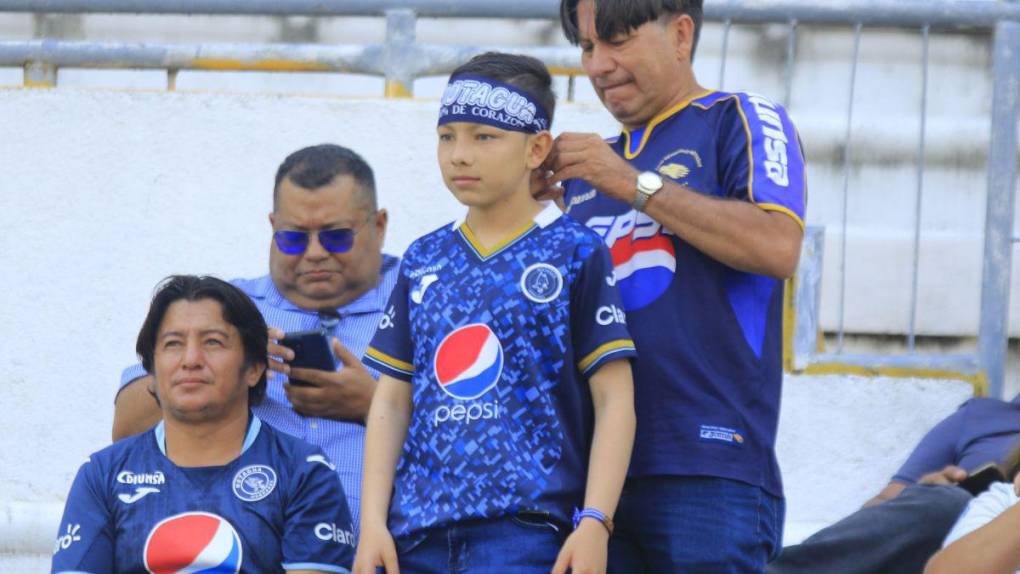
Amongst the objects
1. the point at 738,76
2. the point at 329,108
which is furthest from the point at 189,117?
the point at 738,76

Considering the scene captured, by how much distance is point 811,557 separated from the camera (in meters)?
4.29

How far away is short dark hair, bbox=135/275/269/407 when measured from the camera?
3.81m

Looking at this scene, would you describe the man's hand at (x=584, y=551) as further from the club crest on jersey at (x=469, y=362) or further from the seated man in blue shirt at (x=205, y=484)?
the seated man in blue shirt at (x=205, y=484)

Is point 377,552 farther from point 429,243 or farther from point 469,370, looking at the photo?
point 429,243

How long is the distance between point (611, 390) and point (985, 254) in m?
2.76

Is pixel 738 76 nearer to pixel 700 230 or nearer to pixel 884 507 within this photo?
pixel 884 507

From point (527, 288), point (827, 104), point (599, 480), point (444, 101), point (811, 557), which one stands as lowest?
point (811, 557)

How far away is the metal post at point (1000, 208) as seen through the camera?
539 cm

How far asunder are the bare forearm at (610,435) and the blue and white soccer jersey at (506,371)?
0.03 m

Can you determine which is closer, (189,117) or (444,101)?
(444,101)

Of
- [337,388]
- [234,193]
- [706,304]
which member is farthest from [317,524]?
[234,193]

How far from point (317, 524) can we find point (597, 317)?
3.05 feet

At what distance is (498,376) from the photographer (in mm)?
3000

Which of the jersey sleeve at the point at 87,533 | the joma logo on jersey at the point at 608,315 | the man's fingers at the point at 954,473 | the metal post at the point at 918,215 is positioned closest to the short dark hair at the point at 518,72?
the joma logo on jersey at the point at 608,315
